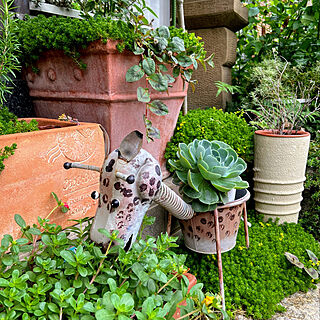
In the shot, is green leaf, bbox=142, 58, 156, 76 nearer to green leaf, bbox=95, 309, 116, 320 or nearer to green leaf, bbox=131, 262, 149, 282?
green leaf, bbox=131, 262, 149, 282

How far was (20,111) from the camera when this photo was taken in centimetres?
163

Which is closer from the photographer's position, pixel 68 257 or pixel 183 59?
pixel 68 257

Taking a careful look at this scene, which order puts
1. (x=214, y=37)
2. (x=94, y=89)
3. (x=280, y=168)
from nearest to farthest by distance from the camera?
1. (x=94, y=89)
2. (x=280, y=168)
3. (x=214, y=37)

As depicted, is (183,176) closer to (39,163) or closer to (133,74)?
(133,74)

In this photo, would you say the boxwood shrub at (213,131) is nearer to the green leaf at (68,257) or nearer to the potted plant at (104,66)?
the potted plant at (104,66)

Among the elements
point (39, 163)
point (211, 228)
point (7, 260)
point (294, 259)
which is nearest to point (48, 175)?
point (39, 163)

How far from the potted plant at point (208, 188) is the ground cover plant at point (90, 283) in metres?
0.41

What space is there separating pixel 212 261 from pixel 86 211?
75 cm

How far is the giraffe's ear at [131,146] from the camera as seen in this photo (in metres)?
0.86

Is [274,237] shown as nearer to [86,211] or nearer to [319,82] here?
[86,211]

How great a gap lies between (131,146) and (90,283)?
0.38m

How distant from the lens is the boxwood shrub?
75.6 inches

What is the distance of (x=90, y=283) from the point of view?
856 millimetres

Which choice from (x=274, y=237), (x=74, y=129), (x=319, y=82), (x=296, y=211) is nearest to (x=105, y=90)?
(x=74, y=129)
